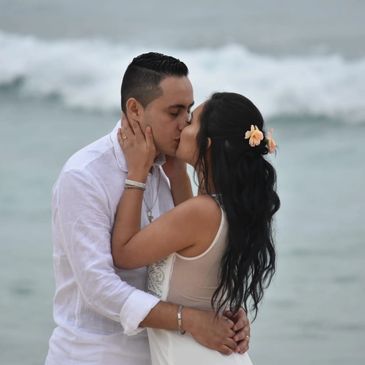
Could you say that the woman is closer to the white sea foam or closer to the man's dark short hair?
the man's dark short hair

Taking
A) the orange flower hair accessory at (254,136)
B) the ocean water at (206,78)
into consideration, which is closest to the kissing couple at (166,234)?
the orange flower hair accessory at (254,136)

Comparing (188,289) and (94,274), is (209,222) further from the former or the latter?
(94,274)

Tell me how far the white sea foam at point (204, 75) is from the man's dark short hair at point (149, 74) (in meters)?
3.51

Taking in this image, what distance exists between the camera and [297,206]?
17.0ft

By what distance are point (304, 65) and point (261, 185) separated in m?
3.85

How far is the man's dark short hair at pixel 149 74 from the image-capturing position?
2152 millimetres

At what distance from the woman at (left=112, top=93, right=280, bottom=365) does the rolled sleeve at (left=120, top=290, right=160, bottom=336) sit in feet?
0.18

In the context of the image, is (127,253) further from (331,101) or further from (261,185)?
(331,101)

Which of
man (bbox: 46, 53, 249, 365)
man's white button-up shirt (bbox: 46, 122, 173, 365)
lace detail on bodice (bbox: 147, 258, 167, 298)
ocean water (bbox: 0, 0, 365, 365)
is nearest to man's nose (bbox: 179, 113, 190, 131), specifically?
man (bbox: 46, 53, 249, 365)

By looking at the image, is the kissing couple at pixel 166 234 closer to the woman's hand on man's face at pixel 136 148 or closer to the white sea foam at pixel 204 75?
the woman's hand on man's face at pixel 136 148

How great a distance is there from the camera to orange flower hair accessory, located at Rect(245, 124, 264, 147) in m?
2.02

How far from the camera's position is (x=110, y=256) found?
2051mm

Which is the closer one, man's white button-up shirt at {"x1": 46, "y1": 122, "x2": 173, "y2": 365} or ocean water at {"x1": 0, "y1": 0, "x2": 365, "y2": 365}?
man's white button-up shirt at {"x1": 46, "y1": 122, "x2": 173, "y2": 365}

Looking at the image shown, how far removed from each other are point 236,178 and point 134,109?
0.29 m
